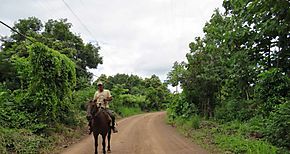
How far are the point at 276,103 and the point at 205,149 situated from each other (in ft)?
9.97

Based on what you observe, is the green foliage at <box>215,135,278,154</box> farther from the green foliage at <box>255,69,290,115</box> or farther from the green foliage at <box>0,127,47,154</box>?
the green foliage at <box>0,127,47,154</box>

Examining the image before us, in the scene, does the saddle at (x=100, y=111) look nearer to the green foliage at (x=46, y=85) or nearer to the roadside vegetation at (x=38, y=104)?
the roadside vegetation at (x=38, y=104)

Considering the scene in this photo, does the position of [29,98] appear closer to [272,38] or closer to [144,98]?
[272,38]

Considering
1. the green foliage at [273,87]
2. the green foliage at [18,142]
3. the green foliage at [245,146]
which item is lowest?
the green foliage at [245,146]

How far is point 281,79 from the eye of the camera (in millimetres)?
9414

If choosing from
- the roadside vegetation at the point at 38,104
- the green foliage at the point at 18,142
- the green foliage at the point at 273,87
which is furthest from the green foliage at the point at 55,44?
the green foliage at the point at 273,87

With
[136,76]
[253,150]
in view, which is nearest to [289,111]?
[253,150]

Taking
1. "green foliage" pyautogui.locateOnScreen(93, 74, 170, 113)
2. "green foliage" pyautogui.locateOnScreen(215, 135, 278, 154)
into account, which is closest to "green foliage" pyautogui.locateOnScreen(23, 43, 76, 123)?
"green foliage" pyautogui.locateOnScreen(215, 135, 278, 154)

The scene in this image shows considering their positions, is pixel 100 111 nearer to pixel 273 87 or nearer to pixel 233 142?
pixel 233 142

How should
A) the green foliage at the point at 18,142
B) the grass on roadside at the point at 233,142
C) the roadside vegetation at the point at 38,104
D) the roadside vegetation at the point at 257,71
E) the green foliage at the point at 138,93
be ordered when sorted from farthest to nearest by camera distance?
the green foliage at the point at 138,93 → the roadside vegetation at the point at 38,104 → the green foliage at the point at 18,142 → the grass on roadside at the point at 233,142 → the roadside vegetation at the point at 257,71

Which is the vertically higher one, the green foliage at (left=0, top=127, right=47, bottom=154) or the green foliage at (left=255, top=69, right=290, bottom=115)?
the green foliage at (left=255, top=69, right=290, bottom=115)

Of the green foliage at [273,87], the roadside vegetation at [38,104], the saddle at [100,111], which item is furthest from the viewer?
the roadside vegetation at [38,104]

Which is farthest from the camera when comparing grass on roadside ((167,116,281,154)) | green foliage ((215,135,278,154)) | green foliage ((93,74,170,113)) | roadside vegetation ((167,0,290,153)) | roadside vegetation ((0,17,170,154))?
green foliage ((93,74,170,113))

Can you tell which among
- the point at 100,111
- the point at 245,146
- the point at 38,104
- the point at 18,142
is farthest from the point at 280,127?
the point at 38,104
